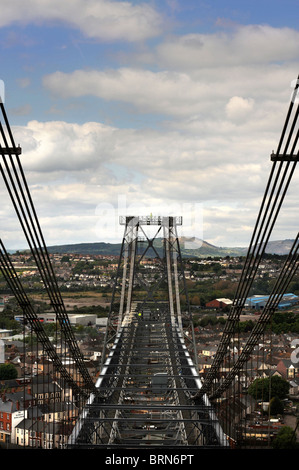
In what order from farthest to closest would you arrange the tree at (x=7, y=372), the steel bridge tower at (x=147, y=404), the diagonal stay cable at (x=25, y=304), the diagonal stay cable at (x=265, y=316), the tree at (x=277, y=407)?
1. the tree at (x=7, y=372)
2. the tree at (x=277, y=407)
3. the steel bridge tower at (x=147, y=404)
4. the diagonal stay cable at (x=265, y=316)
5. the diagonal stay cable at (x=25, y=304)

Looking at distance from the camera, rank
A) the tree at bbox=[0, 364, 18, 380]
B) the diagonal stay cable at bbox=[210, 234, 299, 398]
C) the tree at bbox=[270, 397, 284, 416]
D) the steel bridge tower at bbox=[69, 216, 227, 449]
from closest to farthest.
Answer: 1. the diagonal stay cable at bbox=[210, 234, 299, 398]
2. the steel bridge tower at bbox=[69, 216, 227, 449]
3. the tree at bbox=[270, 397, 284, 416]
4. the tree at bbox=[0, 364, 18, 380]

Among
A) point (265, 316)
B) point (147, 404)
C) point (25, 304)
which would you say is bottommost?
point (147, 404)

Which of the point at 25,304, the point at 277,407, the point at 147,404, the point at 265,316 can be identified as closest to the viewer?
the point at 25,304

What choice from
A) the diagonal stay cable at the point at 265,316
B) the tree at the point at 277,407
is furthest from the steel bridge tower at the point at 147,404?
the tree at the point at 277,407

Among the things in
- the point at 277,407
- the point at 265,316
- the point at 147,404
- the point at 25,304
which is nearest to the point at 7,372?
the point at 277,407

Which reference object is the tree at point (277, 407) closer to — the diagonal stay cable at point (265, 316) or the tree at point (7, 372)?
the tree at point (7, 372)

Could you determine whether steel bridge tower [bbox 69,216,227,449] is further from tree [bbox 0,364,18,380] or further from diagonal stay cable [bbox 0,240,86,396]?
tree [bbox 0,364,18,380]

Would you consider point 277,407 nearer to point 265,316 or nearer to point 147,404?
point 147,404

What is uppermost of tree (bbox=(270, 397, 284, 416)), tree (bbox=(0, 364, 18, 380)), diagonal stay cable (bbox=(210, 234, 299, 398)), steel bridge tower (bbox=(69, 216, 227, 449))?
diagonal stay cable (bbox=(210, 234, 299, 398))

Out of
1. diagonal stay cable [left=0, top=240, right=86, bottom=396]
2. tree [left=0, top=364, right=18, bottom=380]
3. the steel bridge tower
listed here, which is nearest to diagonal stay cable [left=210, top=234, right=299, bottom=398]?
the steel bridge tower

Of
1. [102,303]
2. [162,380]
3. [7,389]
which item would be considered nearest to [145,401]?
[162,380]
